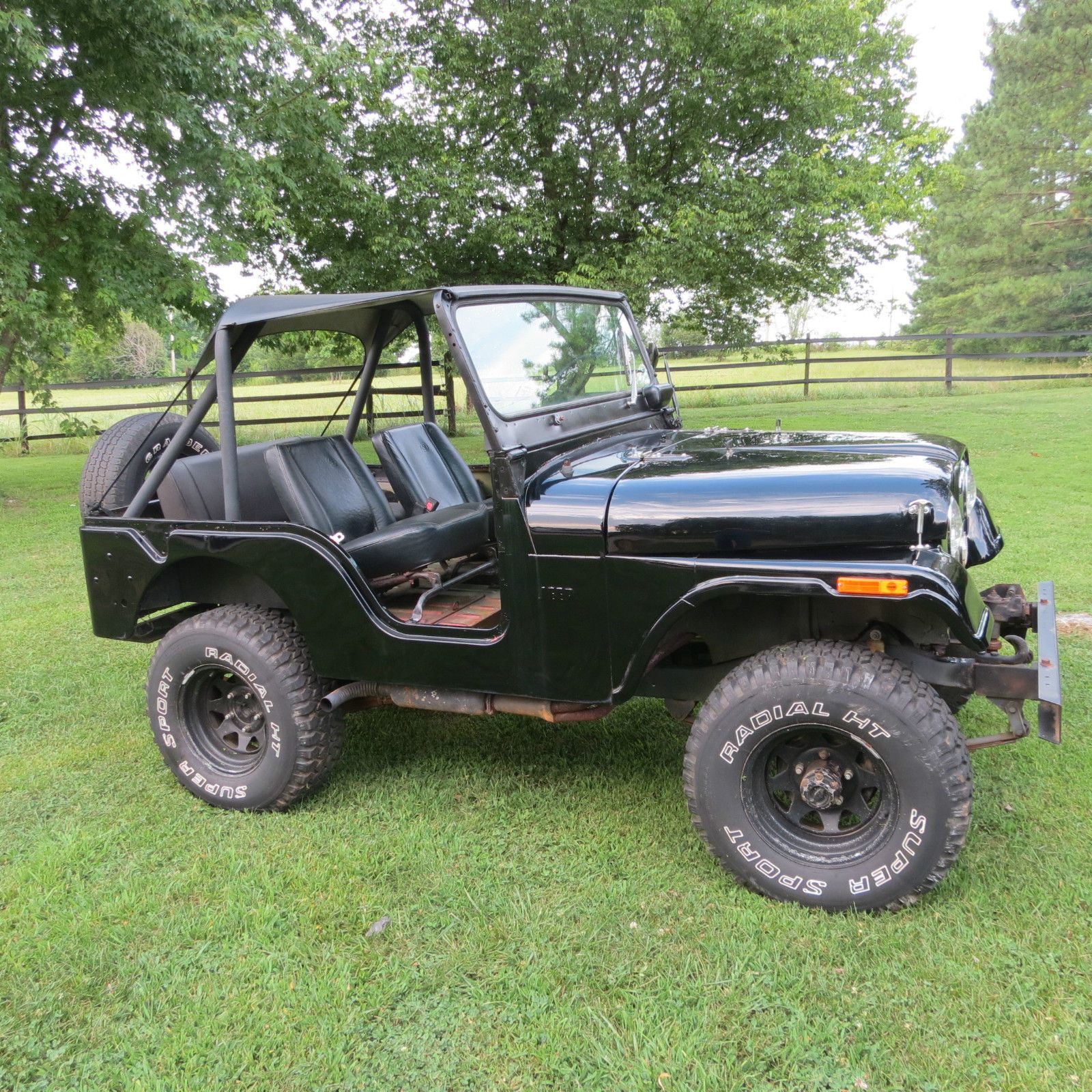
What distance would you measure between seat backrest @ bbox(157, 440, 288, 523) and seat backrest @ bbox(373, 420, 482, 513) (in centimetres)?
52

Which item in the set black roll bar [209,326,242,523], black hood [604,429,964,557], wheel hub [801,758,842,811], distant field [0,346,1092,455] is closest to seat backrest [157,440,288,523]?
black roll bar [209,326,242,523]

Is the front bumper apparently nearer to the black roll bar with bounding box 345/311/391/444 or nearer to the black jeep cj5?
the black jeep cj5

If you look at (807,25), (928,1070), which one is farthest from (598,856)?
(807,25)

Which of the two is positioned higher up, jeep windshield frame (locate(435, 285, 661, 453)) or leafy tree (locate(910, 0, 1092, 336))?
leafy tree (locate(910, 0, 1092, 336))

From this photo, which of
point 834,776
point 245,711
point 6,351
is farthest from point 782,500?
point 6,351

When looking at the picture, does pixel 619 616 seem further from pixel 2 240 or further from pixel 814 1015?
pixel 2 240

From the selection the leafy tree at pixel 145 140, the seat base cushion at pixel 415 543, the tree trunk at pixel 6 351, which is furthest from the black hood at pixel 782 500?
the tree trunk at pixel 6 351

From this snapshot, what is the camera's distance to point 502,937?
2.62 m

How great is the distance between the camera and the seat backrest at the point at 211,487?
12.1ft

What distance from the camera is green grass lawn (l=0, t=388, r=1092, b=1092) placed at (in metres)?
2.17

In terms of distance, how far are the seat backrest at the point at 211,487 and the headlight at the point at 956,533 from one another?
247 centimetres

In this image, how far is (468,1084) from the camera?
211 centimetres

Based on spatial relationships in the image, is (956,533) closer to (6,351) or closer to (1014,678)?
(1014,678)

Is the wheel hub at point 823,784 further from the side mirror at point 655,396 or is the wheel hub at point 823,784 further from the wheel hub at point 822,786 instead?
the side mirror at point 655,396
